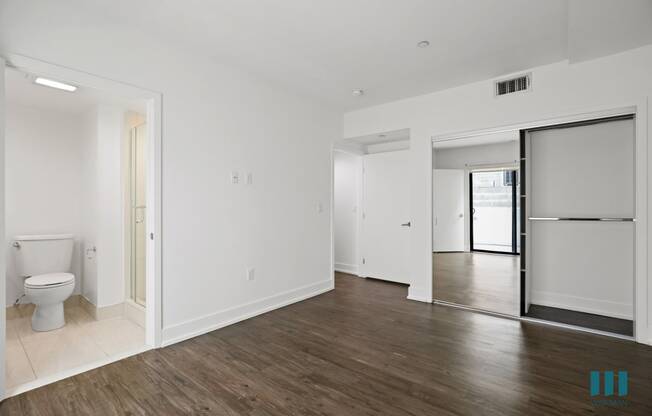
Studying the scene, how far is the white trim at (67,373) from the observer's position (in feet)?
6.66

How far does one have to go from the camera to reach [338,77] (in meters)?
3.49

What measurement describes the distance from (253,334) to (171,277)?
91 centimetres

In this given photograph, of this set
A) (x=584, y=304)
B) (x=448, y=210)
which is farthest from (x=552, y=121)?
(x=584, y=304)

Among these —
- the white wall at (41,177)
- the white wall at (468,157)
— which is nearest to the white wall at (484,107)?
the white wall at (468,157)

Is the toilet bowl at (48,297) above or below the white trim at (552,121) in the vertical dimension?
below

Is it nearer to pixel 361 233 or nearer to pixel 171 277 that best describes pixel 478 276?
pixel 361 233

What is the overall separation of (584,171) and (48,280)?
5.64 metres

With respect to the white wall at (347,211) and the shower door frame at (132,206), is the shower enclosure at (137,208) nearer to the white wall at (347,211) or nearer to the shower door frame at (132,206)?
the shower door frame at (132,206)

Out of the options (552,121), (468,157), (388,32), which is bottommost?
(468,157)

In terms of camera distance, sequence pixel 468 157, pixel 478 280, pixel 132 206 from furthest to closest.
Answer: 1. pixel 478 280
2. pixel 468 157
3. pixel 132 206

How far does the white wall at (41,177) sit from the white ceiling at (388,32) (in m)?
2.23

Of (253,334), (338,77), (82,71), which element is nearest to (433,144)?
(338,77)

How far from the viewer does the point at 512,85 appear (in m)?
3.36

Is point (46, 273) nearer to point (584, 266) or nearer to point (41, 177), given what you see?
point (41, 177)
